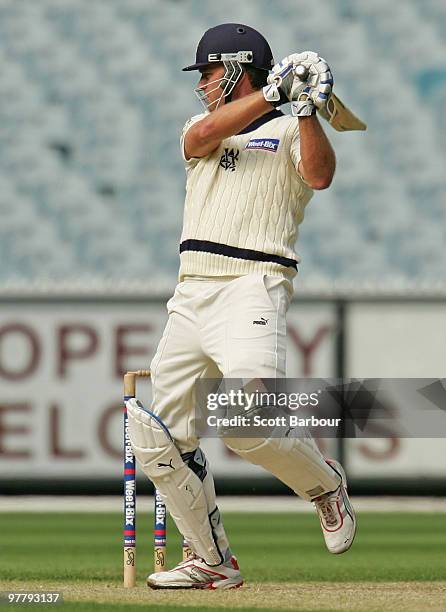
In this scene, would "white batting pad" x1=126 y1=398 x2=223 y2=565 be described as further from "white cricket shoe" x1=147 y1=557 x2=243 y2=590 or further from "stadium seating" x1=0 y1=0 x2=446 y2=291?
"stadium seating" x1=0 y1=0 x2=446 y2=291

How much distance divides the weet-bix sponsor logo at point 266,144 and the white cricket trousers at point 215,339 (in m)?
0.38

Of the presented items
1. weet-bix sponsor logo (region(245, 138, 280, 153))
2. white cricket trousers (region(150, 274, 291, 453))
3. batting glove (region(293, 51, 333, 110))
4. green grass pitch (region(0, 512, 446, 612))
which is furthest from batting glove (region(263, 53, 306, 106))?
green grass pitch (region(0, 512, 446, 612))

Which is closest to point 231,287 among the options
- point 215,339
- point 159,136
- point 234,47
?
point 215,339

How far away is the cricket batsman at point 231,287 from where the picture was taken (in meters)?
4.15

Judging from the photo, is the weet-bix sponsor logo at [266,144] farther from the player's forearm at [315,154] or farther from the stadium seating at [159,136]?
the stadium seating at [159,136]

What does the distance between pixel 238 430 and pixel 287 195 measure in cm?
71

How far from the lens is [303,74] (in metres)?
3.94

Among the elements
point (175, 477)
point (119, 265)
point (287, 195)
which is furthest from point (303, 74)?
point (119, 265)

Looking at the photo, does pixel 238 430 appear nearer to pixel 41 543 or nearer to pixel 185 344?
pixel 185 344

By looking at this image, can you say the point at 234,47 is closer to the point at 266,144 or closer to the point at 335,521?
the point at 266,144

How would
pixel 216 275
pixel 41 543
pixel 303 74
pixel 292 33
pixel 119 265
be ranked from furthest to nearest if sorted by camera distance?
1. pixel 292 33
2. pixel 119 265
3. pixel 41 543
4. pixel 216 275
5. pixel 303 74

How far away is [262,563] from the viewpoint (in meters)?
5.62

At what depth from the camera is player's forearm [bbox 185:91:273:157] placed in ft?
13.1

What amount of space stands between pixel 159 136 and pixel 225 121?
7.46 metres
